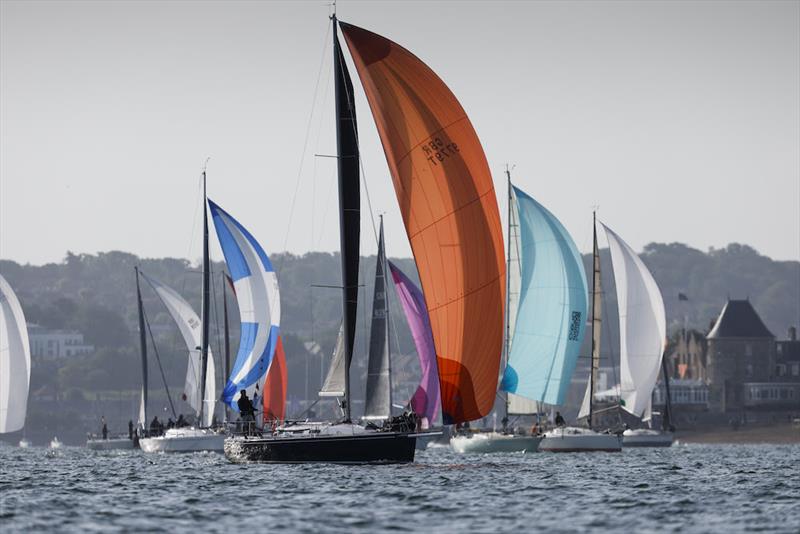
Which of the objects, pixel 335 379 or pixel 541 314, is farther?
pixel 541 314

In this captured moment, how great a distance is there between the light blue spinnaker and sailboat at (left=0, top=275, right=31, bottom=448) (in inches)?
806

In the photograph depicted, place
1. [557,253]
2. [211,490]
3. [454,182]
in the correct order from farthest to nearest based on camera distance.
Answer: [557,253] < [454,182] < [211,490]

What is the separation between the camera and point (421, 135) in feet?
140

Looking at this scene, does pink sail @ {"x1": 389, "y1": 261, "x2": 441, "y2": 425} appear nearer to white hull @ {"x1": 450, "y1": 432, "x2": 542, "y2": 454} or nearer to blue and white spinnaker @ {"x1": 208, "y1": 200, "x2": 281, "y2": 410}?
white hull @ {"x1": 450, "y1": 432, "x2": 542, "y2": 454}

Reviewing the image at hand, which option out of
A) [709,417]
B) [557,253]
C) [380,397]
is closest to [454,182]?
[380,397]

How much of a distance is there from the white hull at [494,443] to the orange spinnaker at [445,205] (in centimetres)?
3274

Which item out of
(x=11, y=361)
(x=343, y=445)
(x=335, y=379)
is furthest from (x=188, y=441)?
(x=343, y=445)

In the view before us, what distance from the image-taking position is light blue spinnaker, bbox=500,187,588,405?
7519 centimetres

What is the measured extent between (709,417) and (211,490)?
108m

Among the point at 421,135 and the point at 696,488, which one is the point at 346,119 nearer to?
Answer: the point at 421,135

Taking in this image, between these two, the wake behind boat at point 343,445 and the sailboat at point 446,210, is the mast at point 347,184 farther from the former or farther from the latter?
the sailboat at point 446,210

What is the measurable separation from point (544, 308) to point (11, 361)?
2276 cm

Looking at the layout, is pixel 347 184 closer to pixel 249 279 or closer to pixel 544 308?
pixel 249 279

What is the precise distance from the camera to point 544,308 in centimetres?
7525
